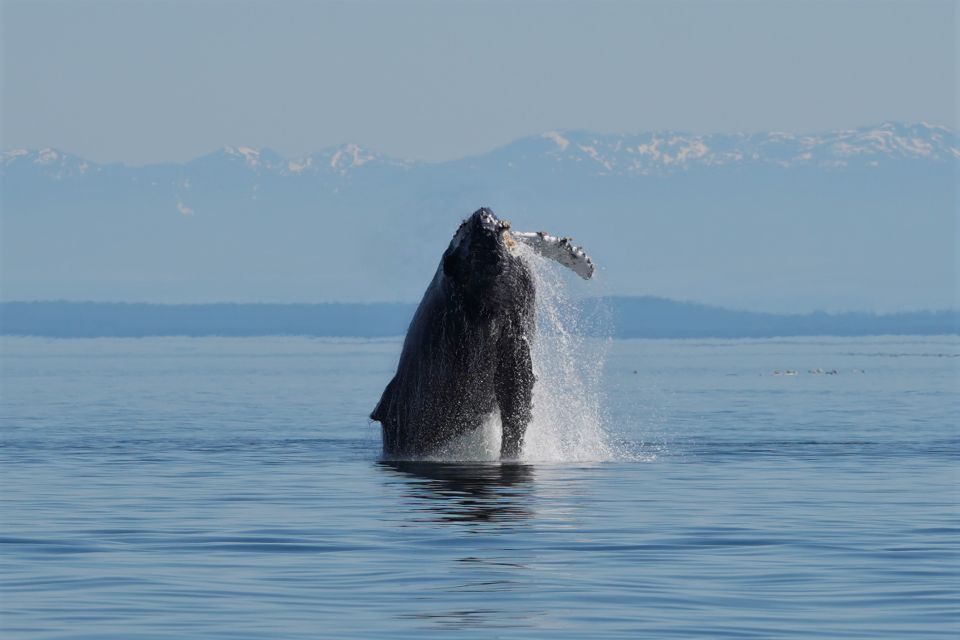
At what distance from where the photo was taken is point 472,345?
25672 mm

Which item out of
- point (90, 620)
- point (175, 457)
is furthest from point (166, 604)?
point (175, 457)

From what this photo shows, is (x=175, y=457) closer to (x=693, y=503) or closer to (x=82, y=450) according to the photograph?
(x=82, y=450)

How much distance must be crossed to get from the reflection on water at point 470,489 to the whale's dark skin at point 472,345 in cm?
71

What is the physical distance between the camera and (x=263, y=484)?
24547mm

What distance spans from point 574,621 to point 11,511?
30.7 ft

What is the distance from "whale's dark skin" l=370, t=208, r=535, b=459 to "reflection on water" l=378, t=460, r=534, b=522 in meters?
0.71

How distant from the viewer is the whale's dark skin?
82.3 ft

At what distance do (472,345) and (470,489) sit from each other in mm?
3251

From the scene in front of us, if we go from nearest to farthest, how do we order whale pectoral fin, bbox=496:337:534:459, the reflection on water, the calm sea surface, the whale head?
1. the calm sea surface
2. the reflection on water
3. the whale head
4. whale pectoral fin, bbox=496:337:534:459

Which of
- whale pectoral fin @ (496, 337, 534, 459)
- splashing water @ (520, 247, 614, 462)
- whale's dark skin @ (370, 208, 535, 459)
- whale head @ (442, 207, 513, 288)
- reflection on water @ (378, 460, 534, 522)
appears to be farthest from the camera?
splashing water @ (520, 247, 614, 462)

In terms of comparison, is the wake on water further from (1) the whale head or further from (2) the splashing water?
(1) the whale head

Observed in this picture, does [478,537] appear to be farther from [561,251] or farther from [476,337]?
[561,251]

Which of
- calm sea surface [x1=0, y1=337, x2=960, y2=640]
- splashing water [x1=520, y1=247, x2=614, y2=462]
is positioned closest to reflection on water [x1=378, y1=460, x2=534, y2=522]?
calm sea surface [x1=0, y1=337, x2=960, y2=640]

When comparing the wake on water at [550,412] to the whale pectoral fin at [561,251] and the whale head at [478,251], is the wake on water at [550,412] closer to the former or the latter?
the whale pectoral fin at [561,251]
